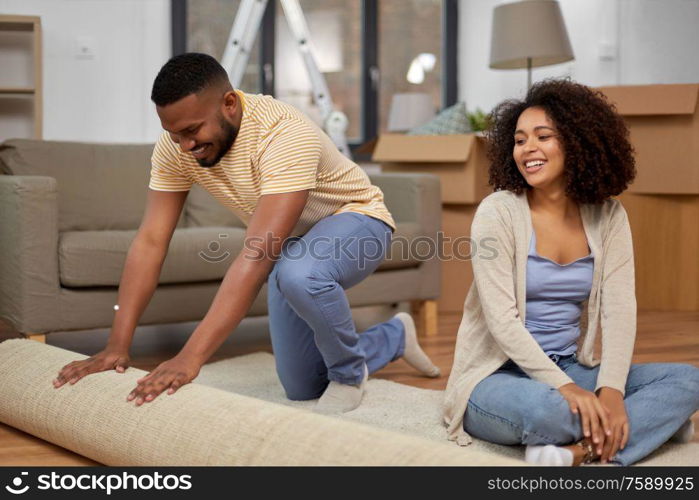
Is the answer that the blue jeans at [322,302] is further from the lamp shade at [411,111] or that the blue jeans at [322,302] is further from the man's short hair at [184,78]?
the lamp shade at [411,111]

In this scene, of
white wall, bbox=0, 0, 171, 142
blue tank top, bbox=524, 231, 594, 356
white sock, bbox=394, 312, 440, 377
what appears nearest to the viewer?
blue tank top, bbox=524, 231, 594, 356

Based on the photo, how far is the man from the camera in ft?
Result: 5.48

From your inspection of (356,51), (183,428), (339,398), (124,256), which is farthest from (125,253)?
(356,51)

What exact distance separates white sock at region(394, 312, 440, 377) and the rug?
9cm

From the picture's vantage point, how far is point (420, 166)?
3.99m

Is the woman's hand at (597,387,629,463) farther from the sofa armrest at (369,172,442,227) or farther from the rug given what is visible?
the sofa armrest at (369,172,442,227)

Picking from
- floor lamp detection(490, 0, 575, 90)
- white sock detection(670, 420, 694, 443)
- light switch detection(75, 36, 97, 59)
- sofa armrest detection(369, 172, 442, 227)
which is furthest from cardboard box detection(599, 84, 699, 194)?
light switch detection(75, 36, 97, 59)

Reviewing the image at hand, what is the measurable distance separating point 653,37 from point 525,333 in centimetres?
338

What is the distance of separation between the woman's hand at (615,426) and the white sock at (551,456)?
0.08m

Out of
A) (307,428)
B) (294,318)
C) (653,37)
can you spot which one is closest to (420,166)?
(653,37)

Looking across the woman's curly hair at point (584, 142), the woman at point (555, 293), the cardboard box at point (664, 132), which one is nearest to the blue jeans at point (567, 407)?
the woman at point (555, 293)

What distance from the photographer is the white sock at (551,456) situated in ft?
5.16

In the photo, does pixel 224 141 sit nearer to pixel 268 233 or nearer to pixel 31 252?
pixel 268 233
